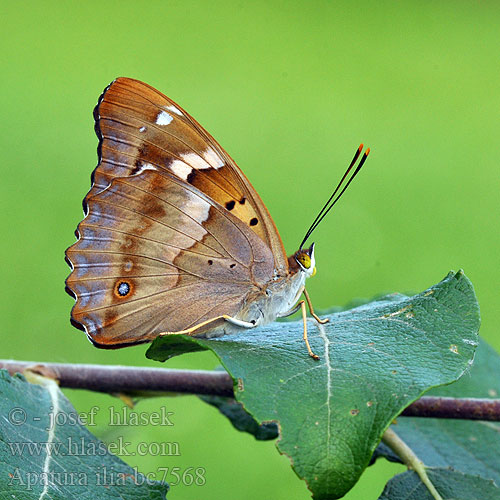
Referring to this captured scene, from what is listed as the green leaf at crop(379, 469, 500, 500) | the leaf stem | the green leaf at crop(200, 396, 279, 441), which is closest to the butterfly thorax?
the green leaf at crop(200, 396, 279, 441)

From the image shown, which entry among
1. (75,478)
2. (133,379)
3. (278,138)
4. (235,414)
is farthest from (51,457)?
(278,138)

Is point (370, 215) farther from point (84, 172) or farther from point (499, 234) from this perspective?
point (84, 172)

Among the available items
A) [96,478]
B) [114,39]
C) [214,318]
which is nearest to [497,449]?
[214,318]

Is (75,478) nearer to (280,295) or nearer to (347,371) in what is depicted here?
(347,371)

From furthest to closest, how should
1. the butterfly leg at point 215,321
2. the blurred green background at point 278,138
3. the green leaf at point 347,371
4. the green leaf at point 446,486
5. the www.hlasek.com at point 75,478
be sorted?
the blurred green background at point 278,138 < the butterfly leg at point 215,321 < the green leaf at point 446,486 < the www.hlasek.com at point 75,478 < the green leaf at point 347,371

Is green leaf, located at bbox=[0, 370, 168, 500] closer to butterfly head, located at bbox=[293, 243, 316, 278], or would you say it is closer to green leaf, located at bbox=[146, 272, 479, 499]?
green leaf, located at bbox=[146, 272, 479, 499]

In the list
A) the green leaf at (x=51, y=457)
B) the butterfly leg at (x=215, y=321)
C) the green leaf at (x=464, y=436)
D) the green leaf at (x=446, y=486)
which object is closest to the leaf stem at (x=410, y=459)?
the green leaf at (x=446, y=486)

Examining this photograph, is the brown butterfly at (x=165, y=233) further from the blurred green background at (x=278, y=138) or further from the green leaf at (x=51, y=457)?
the blurred green background at (x=278, y=138)
